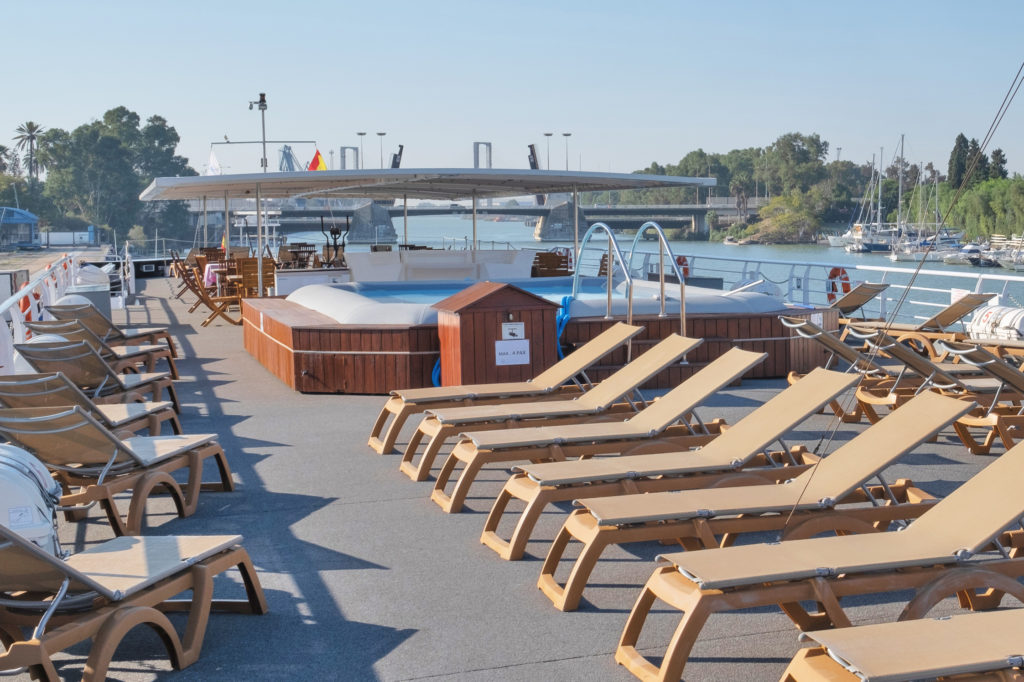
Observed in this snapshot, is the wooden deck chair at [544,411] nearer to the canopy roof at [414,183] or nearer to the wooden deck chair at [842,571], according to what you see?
the wooden deck chair at [842,571]

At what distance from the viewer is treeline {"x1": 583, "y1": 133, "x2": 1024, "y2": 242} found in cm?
6203

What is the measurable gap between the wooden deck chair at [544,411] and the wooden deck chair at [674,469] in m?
0.93

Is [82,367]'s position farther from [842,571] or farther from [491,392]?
[842,571]

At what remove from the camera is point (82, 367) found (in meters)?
7.34

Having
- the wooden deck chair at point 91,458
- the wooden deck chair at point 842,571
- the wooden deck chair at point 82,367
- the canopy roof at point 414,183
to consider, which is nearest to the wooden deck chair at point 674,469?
the wooden deck chair at point 842,571

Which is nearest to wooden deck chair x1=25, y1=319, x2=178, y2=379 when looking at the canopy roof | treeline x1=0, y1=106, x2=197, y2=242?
the canopy roof

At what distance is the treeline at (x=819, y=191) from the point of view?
204 ft

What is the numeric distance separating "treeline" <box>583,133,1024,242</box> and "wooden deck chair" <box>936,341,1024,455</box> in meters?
19.6

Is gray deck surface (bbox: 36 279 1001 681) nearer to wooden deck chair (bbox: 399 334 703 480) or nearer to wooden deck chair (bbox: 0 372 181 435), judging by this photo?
wooden deck chair (bbox: 399 334 703 480)

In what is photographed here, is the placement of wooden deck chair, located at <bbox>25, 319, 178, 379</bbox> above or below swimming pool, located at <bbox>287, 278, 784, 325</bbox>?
below

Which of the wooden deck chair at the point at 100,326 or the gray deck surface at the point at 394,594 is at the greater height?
the wooden deck chair at the point at 100,326

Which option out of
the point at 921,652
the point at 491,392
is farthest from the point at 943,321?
the point at 921,652

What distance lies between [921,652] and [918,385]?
5.13m

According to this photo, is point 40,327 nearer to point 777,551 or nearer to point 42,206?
point 777,551
